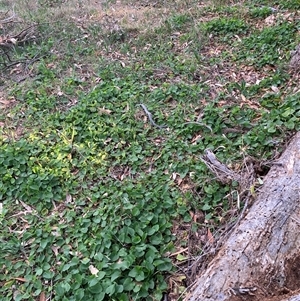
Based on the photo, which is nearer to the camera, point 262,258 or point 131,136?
point 262,258

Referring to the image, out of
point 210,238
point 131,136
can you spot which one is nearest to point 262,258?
point 210,238

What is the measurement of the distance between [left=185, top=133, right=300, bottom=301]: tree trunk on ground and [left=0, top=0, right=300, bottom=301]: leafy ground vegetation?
0.32 m

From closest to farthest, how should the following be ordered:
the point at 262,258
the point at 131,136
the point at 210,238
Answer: the point at 262,258, the point at 210,238, the point at 131,136

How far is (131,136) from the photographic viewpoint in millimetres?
3680

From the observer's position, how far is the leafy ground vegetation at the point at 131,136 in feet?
8.80

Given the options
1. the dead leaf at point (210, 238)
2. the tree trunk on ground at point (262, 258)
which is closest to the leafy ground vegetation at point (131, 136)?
the dead leaf at point (210, 238)

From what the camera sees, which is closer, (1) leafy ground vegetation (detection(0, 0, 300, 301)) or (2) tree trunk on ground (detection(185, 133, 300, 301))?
(2) tree trunk on ground (detection(185, 133, 300, 301))

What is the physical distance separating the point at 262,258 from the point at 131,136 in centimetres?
190

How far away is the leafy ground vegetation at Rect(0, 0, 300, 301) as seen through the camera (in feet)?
8.80

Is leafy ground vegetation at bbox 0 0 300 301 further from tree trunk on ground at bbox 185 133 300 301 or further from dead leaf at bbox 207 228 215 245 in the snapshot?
tree trunk on ground at bbox 185 133 300 301

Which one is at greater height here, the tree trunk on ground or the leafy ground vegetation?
the tree trunk on ground

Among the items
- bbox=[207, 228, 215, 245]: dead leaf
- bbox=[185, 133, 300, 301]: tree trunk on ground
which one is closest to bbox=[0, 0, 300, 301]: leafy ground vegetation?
bbox=[207, 228, 215, 245]: dead leaf

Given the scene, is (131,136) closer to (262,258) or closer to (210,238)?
(210,238)

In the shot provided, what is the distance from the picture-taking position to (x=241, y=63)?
4.43 meters
